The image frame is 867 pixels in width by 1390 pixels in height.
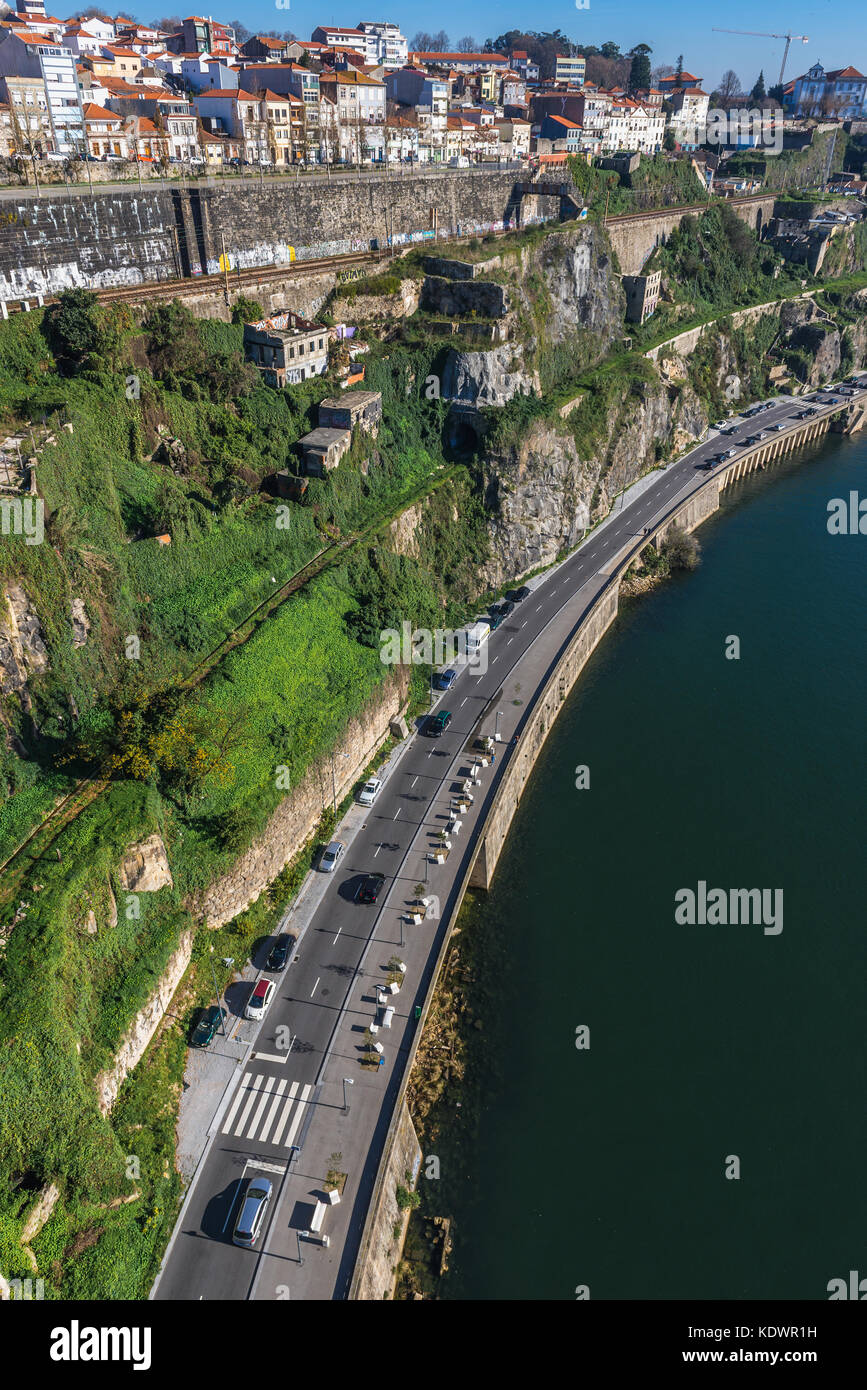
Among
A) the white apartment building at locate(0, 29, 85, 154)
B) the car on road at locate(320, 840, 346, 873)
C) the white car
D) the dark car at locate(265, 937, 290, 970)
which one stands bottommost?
the dark car at locate(265, 937, 290, 970)

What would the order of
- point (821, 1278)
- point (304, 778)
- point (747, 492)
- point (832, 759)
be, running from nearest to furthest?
point (821, 1278) → point (304, 778) → point (832, 759) → point (747, 492)

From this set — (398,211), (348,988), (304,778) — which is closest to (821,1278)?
(348,988)

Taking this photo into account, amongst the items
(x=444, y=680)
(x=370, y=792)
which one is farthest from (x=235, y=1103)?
(x=444, y=680)

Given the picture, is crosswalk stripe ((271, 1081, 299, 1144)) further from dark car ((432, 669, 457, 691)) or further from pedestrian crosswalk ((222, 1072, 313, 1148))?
dark car ((432, 669, 457, 691))

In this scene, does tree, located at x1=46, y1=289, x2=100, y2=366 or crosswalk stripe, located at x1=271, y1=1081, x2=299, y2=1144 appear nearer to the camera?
crosswalk stripe, located at x1=271, y1=1081, x2=299, y2=1144

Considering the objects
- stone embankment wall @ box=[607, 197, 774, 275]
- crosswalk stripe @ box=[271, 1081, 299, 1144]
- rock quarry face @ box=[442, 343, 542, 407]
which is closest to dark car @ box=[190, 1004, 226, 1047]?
crosswalk stripe @ box=[271, 1081, 299, 1144]

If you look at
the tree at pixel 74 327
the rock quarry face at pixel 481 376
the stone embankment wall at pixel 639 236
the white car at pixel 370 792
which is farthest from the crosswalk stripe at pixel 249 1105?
the stone embankment wall at pixel 639 236

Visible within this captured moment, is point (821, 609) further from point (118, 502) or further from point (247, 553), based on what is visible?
point (118, 502)
